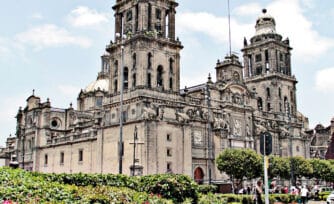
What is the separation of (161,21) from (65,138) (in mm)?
24618

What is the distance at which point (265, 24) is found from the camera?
7562 centimetres

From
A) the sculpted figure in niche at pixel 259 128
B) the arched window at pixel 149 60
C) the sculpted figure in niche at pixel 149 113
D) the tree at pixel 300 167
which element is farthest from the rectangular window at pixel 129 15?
the tree at pixel 300 167

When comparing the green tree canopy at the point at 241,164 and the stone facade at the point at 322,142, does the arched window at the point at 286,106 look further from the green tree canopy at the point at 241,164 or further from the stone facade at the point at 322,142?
the green tree canopy at the point at 241,164

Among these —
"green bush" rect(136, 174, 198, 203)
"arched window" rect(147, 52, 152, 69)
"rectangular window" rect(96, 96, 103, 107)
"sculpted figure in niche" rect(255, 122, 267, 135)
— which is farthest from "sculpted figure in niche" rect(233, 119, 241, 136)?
"green bush" rect(136, 174, 198, 203)

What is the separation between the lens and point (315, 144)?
306 ft

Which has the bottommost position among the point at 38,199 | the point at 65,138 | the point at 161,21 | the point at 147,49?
the point at 38,199

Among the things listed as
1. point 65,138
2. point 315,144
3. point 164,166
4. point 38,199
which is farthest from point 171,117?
point 315,144

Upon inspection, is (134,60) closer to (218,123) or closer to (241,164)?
(218,123)

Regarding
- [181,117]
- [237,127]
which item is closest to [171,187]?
[181,117]

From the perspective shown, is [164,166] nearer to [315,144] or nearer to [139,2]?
[139,2]

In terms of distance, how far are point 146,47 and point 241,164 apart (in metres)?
18.1

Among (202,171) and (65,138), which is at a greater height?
(65,138)

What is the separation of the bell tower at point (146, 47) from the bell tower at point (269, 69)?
74.9ft

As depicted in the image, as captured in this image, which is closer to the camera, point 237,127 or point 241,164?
point 241,164
